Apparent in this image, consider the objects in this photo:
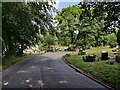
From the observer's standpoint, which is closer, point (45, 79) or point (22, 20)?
point (45, 79)

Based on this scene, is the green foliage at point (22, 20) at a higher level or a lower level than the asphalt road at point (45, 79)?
higher

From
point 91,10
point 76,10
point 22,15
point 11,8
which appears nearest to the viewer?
point 91,10

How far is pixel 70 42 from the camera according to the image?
67062 mm

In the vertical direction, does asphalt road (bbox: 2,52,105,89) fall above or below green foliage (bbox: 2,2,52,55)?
below

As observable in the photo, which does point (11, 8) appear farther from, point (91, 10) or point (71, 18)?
point (71, 18)

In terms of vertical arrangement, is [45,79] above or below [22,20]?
below

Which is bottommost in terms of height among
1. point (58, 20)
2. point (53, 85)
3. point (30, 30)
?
point (53, 85)

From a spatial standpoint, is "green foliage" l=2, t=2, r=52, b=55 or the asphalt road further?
"green foliage" l=2, t=2, r=52, b=55

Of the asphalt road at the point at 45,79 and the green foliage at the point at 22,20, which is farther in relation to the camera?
the green foliage at the point at 22,20

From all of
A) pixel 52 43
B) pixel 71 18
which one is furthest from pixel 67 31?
pixel 52 43

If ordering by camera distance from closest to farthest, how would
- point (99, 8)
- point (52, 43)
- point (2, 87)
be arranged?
point (2, 87)
point (99, 8)
point (52, 43)

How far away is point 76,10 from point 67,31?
20.1 ft

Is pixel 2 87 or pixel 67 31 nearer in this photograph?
pixel 2 87

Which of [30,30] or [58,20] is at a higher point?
[58,20]
